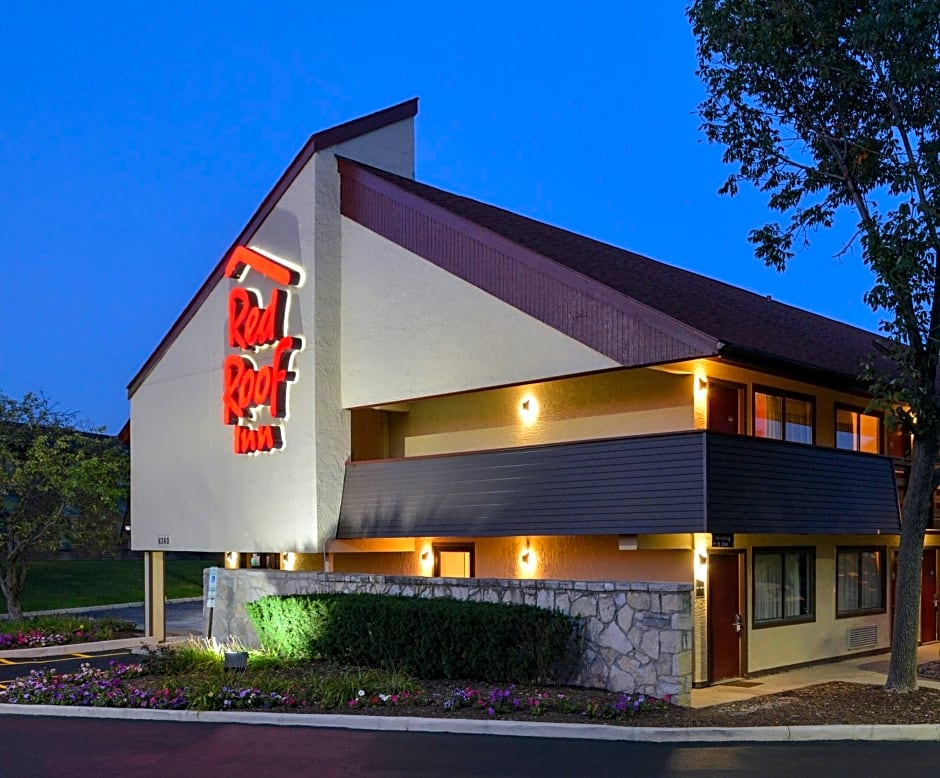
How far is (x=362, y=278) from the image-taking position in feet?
74.4

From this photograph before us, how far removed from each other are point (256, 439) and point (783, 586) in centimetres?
1139

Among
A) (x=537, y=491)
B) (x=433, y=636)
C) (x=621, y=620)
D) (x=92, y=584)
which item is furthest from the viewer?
(x=92, y=584)

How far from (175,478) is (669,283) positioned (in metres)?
12.9

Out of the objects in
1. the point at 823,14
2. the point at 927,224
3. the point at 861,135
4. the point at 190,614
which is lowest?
the point at 190,614

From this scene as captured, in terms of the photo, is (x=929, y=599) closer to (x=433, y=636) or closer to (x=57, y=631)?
(x=433, y=636)

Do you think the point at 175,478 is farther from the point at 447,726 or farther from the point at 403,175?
the point at 447,726

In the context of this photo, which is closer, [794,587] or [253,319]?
[794,587]

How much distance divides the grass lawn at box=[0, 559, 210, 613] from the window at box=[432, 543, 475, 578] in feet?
66.7

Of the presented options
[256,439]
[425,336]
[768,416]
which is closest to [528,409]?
[425,336]

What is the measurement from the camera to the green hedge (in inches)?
612

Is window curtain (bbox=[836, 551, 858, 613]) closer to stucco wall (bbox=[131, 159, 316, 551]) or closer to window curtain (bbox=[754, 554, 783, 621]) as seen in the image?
window curtain (bbox=[754, 554, 783, 621])

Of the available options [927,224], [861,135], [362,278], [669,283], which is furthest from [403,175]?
[927,224]

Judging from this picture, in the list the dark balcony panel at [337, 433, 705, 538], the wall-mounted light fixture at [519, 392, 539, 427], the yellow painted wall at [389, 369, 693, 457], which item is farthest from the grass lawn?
the wall-mounted light fixture at [519, 392, 539, 427]

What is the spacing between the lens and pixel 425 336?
69.2ft
